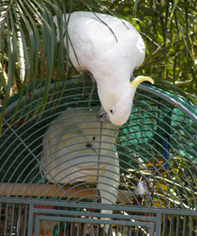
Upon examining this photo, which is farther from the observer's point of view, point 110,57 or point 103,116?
point 103,116

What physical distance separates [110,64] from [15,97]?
1.46 feet

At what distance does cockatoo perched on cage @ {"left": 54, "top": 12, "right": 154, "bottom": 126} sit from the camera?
133cm

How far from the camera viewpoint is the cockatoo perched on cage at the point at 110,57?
133 centimetres

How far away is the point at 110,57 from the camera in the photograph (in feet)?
4.34

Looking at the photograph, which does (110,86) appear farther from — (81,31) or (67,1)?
(67,1)

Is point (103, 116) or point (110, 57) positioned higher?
point (110, 57)

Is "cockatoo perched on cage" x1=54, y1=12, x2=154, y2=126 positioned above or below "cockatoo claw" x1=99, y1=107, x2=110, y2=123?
above

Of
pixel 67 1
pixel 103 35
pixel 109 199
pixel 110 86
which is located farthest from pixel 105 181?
pixel 67 1

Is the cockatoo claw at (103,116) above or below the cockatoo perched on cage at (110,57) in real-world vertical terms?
below

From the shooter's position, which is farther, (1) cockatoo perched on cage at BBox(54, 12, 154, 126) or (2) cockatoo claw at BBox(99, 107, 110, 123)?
(2) cockatoo claw at BBox(99, 107, 110, 123)

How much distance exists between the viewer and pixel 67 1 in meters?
1.71

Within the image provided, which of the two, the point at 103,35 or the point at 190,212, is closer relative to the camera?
the point at 103,35

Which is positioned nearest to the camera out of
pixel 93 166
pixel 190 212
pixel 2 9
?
pixel 2 9

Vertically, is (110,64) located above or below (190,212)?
above
